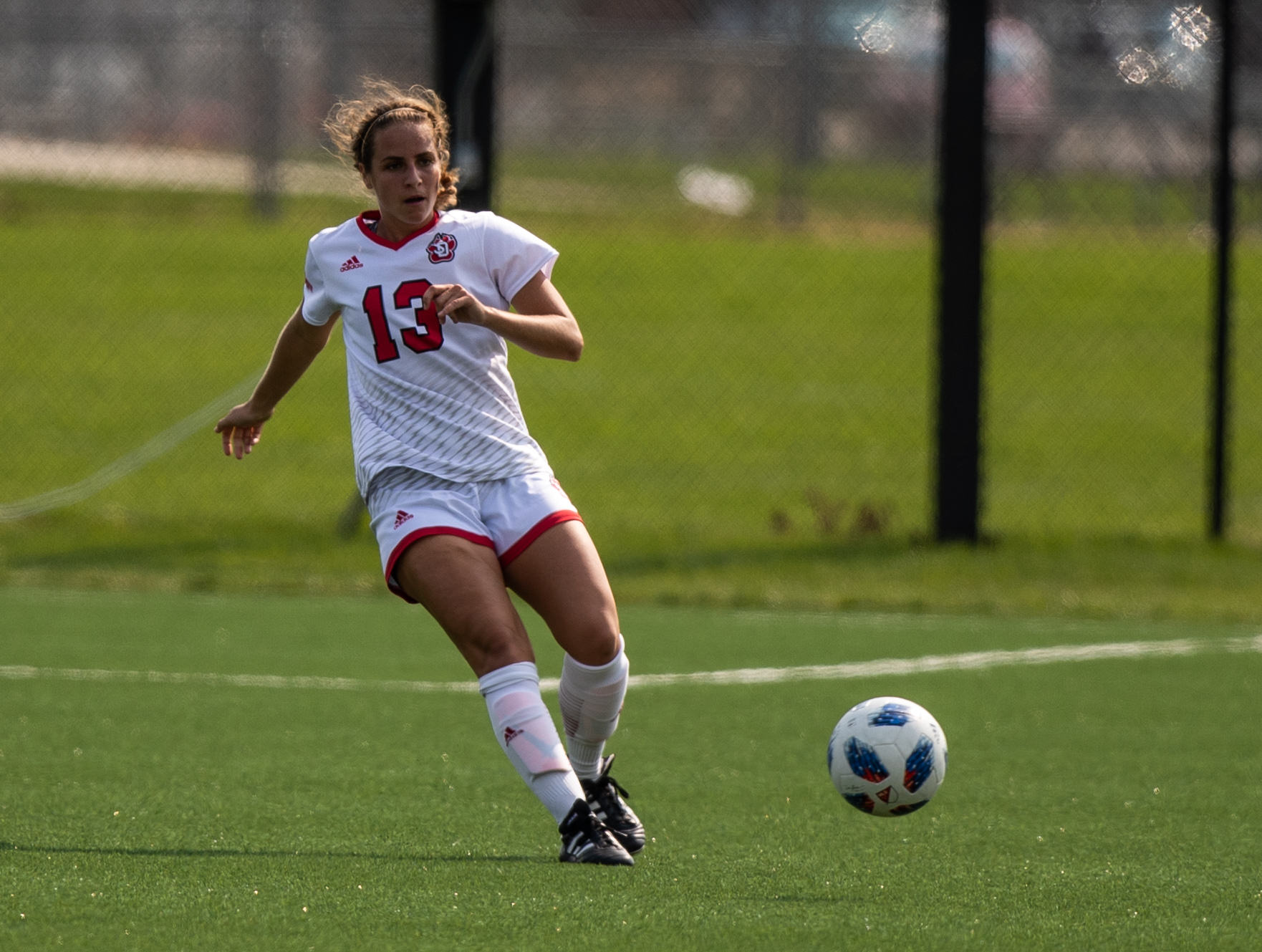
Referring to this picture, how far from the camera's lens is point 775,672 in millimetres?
7578

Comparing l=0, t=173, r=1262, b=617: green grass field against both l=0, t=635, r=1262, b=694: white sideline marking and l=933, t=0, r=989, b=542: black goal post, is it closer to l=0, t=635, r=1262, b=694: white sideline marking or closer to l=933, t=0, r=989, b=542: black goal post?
l=933, t=0, r=989, b=542: black goal post

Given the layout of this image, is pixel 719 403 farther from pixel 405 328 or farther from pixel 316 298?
pixel 405 328

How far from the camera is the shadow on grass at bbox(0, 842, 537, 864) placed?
4625mm

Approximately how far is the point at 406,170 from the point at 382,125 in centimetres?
14

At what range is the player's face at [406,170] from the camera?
186 inches

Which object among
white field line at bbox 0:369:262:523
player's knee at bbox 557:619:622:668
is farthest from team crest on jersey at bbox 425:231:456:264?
white field line at bbox 0:369:262:523

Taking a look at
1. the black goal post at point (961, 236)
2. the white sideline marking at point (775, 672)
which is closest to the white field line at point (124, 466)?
the white sideline marking at point (775, 672)

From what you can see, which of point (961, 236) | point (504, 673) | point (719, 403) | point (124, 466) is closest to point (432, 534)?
point (504, 673)

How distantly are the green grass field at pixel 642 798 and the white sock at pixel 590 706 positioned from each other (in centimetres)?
24

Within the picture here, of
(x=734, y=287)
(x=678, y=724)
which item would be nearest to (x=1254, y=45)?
(x=734, y=287)

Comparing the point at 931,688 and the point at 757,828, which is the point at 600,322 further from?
the point at 757,828

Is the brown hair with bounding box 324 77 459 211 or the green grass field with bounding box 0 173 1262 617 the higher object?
the brown hair with bounding box 324 77 459 211

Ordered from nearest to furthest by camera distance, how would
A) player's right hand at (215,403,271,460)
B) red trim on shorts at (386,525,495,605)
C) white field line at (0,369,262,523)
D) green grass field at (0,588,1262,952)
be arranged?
green grass field at (0,588,1262,952)
red trim on shorts at (386,525,495,605)
player's right hand at (215,403,271,460)
white field line at (0,369,262,523)

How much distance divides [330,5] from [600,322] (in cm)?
463
